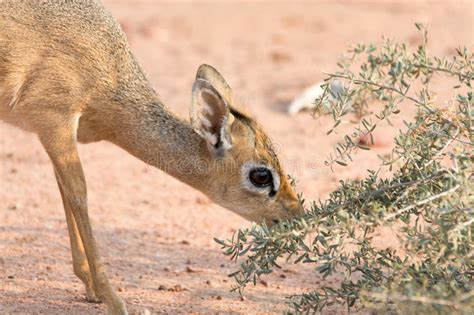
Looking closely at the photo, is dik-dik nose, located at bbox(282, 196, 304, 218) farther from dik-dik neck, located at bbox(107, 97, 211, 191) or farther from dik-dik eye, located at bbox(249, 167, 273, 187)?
dik-dik neck, located at bbox(107, 97, 211, 191)

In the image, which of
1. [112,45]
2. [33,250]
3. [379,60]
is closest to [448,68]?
[379,60]

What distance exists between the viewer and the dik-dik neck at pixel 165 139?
21.2ft

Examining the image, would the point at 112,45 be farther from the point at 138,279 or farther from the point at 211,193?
the point at 138,279

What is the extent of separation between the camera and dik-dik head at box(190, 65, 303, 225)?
621cm

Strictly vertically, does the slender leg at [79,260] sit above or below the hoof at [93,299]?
above

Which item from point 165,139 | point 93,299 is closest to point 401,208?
point 165,139

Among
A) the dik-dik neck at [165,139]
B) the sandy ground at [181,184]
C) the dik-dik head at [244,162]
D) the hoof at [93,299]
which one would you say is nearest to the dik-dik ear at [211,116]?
the dik-dik head at [244,162]

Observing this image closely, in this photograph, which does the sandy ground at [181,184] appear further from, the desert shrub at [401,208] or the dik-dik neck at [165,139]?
the desert shrub at [401,208]

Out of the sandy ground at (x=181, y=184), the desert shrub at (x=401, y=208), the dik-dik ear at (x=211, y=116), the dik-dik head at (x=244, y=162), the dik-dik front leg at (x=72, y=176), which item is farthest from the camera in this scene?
the sandy ground at (x=181, y=184)

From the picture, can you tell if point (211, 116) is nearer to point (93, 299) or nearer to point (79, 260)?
point (79, 260)

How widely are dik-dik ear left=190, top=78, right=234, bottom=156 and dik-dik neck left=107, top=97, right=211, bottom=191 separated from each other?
0.59ft

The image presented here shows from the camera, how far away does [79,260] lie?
21.5ft

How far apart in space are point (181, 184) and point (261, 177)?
127 inches

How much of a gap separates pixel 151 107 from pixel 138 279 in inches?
56.4
